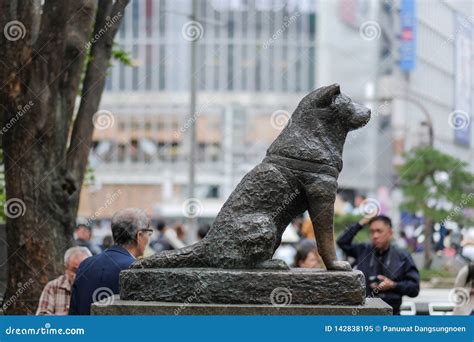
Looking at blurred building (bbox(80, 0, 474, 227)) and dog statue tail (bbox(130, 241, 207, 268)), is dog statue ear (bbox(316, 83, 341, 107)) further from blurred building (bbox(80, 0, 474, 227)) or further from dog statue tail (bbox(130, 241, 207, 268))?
blurred building (bbox(80, 0, 474, 227))

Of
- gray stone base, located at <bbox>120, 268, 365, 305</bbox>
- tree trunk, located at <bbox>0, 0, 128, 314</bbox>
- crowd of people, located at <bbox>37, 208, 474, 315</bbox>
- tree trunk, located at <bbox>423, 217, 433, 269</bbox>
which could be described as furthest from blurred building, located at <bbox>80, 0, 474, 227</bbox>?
gray stone base, located at <bbox>120, 268, 365, 305</bbox>

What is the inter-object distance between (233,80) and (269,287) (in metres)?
67.4

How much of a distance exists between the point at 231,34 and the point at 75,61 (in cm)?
6313

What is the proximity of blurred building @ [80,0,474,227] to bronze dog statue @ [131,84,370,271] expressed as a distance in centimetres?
6460

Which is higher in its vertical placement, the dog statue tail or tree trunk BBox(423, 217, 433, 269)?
the dog statue tail

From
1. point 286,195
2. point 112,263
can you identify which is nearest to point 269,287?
point 286,195

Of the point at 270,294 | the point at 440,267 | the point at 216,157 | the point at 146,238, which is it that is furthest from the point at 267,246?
the point at 216,157

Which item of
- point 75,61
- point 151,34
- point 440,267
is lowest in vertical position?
point 440,267

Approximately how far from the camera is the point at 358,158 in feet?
246

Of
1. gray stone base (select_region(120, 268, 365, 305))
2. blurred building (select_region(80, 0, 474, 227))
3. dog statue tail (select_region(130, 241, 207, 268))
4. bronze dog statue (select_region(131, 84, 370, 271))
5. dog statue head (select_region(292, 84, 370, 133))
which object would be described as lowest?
gray stone base (select_region(120, 268, 365, 305))

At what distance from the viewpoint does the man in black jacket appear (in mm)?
9578

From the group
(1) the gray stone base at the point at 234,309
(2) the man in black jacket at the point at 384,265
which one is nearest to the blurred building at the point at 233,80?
(2) the man in black jacket at the point at 384,265

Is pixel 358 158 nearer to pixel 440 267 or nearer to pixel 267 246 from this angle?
pixel 440 267

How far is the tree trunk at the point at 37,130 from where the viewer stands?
11.4 metres
